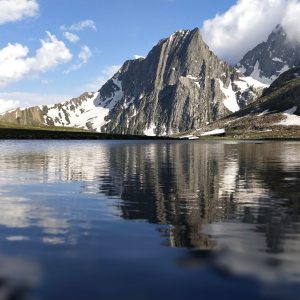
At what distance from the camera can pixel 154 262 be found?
57.4 ft

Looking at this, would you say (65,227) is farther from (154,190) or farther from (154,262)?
(154,190)

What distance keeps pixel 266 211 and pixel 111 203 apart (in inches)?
404

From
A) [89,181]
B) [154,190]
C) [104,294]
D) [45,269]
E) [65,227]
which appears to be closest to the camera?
[104,294]


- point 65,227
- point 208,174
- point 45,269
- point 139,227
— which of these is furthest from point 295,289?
point 208,174

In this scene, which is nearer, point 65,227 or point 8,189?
point 65,227

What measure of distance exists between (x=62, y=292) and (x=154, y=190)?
2467 cm

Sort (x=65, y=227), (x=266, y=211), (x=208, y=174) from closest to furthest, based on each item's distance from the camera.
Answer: (x=65, y=227), (x=266, y=211), (x=208, y=174)

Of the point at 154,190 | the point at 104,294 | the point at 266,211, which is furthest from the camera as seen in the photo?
the point at 154,190

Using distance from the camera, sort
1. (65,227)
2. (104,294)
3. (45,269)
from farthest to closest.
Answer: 1. (65,227)
2. (45,269)
3. (104,294)

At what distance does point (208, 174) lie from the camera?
5338 cm

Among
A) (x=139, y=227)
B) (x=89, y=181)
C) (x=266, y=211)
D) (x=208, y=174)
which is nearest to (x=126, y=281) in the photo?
(x=139, y=227)

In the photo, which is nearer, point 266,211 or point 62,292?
point 62,292

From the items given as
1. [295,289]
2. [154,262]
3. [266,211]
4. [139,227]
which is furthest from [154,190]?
[295,289]

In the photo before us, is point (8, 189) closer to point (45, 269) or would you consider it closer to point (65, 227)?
point (65, 227)
